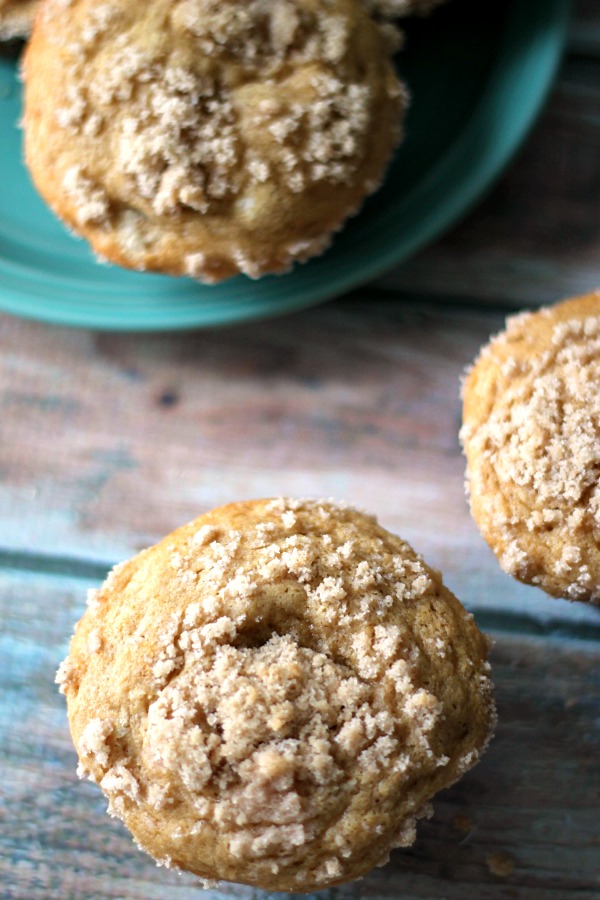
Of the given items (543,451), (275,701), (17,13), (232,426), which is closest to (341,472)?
(232,426)

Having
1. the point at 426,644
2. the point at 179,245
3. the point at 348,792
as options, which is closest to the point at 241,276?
the point at 179,245

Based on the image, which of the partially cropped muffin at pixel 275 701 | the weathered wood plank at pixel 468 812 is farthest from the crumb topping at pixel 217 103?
the weathered wood plank at pixel 468 812

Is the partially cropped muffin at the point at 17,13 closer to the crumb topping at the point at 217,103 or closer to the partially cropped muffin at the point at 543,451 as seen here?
the crumb topping at the point at 217,103

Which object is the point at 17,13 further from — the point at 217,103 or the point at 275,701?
the point at 275,701

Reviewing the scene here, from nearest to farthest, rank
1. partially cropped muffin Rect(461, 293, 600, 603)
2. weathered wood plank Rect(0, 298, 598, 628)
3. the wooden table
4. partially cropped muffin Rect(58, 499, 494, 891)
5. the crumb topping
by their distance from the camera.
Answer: partially cropped muffin Rect(58, 499, 494, 891)
partially cropped muffin Rect(461, 293, 600, 603)
the crumb topping
the wooden table
weathered wood plank Rect(0, 298, 598, 628)

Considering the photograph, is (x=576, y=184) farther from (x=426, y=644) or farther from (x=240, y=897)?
(x=240, y=897)

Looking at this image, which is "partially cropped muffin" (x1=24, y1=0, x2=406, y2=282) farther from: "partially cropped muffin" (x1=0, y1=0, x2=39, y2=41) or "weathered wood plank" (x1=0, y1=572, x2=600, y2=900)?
"weathered wood plank" (x1=0, y1=572, x2=600, y2=900)

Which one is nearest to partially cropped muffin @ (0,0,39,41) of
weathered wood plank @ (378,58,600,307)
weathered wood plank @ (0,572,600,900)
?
weathered wood plank @ (378,58,600,307)
